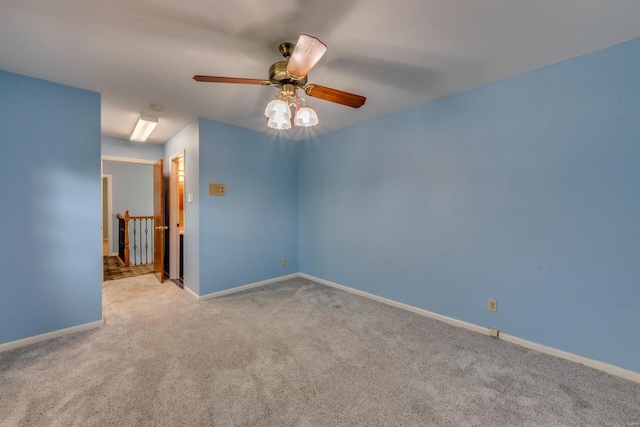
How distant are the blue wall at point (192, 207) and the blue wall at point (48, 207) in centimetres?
101

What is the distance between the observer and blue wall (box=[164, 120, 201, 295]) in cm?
346

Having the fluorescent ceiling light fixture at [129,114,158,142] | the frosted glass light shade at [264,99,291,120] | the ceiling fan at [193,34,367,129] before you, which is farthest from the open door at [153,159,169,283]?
the frosted glass light shade at [264,99,291,120]

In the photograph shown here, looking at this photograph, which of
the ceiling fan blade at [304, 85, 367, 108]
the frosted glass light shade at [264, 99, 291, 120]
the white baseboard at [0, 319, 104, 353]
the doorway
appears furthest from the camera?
the doorway

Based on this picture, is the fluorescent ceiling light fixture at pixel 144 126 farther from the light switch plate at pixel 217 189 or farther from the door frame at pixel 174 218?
the light switch plate at pixel 217 189

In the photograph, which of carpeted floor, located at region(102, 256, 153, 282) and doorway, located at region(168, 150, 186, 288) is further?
carpeted floor, located at region(102, 256, 153, 282)

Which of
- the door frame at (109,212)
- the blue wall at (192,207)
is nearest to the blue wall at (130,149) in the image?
the blue wall at (192,207)

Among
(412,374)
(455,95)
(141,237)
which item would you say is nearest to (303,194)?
(455,95)

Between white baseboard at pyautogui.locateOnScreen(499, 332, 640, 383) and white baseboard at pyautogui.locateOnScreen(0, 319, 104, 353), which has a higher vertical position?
white baseboard at pyautogui.locateOnScreen(499, 332, 640, 383)

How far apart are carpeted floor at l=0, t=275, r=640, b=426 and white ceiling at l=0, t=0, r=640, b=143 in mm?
2411

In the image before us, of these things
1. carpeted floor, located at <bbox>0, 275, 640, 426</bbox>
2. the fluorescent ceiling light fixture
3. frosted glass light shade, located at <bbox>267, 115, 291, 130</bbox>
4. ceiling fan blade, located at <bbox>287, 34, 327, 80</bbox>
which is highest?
the fluorescent ceiling light fixture

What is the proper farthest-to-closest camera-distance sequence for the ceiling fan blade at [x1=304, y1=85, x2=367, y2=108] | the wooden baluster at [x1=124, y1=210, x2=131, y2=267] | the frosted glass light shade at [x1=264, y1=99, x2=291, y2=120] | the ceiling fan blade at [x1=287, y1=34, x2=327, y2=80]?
1. the wooden baluster at [x1=124, y1=210, x2=131, y2=267]
2. the ceiling fan blade at [x1=304, y1=85, x2=367, y2=108]
3. the frosted glass light shade at [x1=264, y1=99, x2=291, y2=120]
4. the ceiling fan blade at [x1=287, y1=34, x2=327, y2=80]

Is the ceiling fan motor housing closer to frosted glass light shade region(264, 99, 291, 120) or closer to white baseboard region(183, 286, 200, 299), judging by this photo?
frosted glass light shade region(264, 99, 291, 120)

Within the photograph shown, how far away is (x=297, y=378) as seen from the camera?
6.19ft

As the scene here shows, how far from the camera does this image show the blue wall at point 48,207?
2271mm
